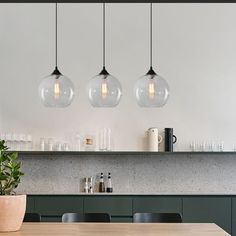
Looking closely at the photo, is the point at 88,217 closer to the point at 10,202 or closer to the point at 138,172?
the point at 10,202

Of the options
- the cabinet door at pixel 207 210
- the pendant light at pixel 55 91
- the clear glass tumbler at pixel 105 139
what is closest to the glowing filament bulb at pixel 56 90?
the pendant light at pixel 55 91

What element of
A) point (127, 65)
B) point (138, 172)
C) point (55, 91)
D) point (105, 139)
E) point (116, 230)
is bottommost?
point (116, 230)

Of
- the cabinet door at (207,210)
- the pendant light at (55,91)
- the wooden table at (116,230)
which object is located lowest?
the cabinet door at (207,210)

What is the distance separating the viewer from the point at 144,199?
625 cm

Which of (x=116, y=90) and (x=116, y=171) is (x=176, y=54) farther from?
(x=116, y=90)

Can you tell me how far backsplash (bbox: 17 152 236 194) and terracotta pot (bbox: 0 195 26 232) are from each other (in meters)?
2.67

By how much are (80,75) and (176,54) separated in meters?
1.19

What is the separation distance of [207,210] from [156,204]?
593 mm

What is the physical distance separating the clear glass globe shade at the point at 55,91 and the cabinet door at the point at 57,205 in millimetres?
2173

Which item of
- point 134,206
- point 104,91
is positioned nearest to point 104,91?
point 104,91

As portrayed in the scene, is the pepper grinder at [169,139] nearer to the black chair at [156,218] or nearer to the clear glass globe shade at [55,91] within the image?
the black chair at [156,218]

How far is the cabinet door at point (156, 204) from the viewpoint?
6.24m

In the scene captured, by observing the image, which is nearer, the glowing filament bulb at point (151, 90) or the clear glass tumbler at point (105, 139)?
the glowing filament bulb at point (151, 90)

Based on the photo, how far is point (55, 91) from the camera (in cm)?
430
